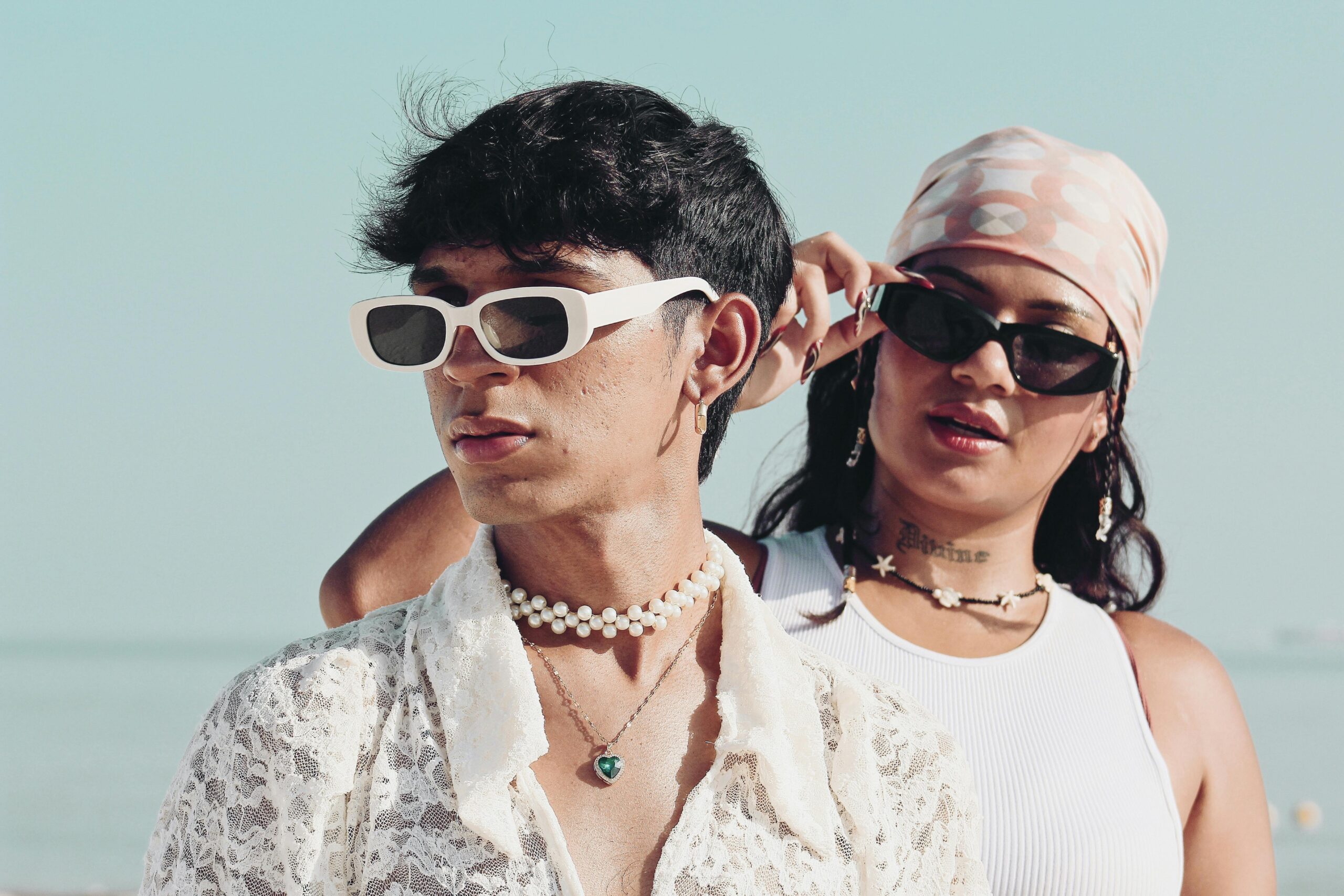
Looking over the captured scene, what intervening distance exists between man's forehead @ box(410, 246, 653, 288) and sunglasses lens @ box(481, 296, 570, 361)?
71 mm

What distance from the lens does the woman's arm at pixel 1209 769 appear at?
151 inches

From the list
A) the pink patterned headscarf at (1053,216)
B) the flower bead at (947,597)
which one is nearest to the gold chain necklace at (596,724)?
the flower bead at (947,597)

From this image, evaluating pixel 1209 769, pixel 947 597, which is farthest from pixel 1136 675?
pixel 947 597

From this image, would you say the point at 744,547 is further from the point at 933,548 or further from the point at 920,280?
the point at 920,280

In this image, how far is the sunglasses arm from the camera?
2.34 metres

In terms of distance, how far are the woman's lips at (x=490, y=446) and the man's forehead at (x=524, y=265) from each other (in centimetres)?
25

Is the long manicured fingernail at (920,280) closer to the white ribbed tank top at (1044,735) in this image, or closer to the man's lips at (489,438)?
the white ribbed tank top at (1044,735)

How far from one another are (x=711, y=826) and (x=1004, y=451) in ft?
5.64

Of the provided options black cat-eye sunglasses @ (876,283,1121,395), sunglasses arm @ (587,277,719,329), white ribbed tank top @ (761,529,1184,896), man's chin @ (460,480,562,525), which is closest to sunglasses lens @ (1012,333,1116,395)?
black cat-eye sunglasses @ (876,283,1121,395)

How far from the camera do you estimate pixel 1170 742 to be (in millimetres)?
3840

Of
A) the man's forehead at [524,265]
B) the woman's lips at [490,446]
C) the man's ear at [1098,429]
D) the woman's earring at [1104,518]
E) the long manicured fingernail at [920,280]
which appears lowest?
the woman's earring at [1104,518]

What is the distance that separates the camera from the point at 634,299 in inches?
94.6

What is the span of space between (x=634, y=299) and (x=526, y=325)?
0.20m

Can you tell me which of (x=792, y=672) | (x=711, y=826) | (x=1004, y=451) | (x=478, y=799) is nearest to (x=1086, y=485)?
(x=1004, y=451)
